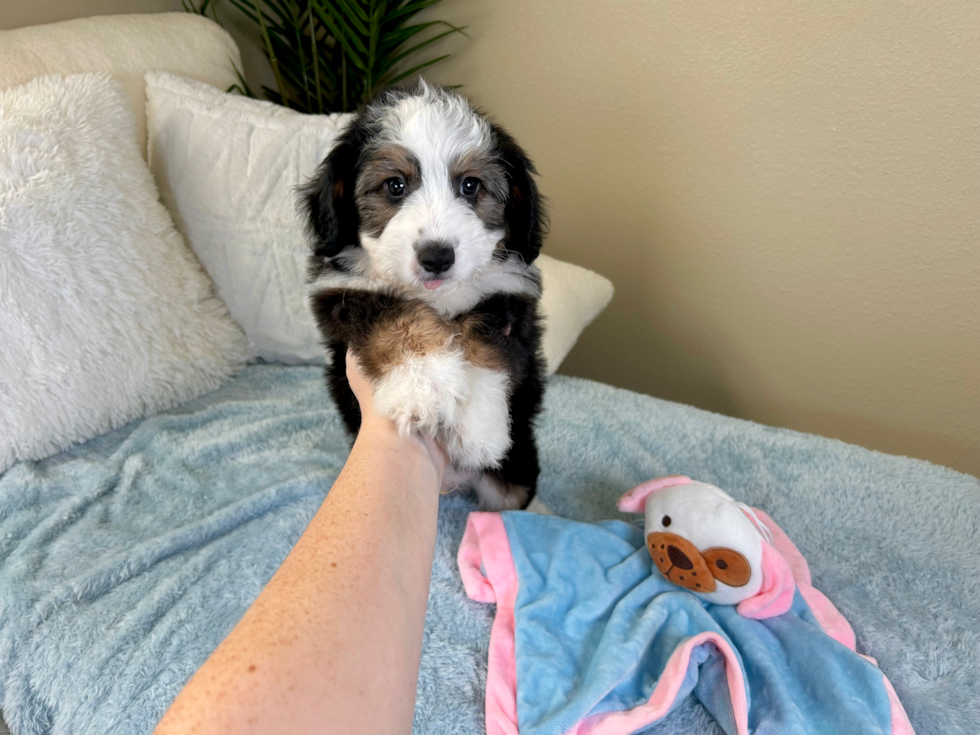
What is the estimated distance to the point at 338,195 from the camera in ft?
5.37

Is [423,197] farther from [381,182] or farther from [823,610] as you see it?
[823,610]

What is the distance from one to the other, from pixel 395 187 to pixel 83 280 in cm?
120

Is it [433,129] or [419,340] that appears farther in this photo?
[433,129]

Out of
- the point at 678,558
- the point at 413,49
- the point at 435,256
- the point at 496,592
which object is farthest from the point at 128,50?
the point at 678,558

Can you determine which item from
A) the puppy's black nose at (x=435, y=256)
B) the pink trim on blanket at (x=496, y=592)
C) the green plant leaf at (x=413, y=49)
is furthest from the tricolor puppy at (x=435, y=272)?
the green plant leaf at (x=413, y=49)

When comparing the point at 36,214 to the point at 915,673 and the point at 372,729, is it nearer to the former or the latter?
the point at 372,729

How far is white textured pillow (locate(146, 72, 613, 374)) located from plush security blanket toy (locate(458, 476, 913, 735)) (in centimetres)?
107

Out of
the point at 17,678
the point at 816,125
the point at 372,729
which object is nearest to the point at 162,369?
the point at 17,678

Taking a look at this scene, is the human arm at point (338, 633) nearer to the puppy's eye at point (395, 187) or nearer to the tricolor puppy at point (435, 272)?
the tricolor puppy at point (435, 272)

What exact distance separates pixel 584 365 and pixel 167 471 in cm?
213

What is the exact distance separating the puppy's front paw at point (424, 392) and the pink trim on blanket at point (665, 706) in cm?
70

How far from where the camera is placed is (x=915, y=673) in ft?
4.55

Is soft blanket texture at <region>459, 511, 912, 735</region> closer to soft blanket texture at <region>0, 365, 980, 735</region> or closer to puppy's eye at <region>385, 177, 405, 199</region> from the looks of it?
soft blanket texture at <region>0, 365, 980, 735</region>

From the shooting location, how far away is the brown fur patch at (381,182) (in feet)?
5.06
